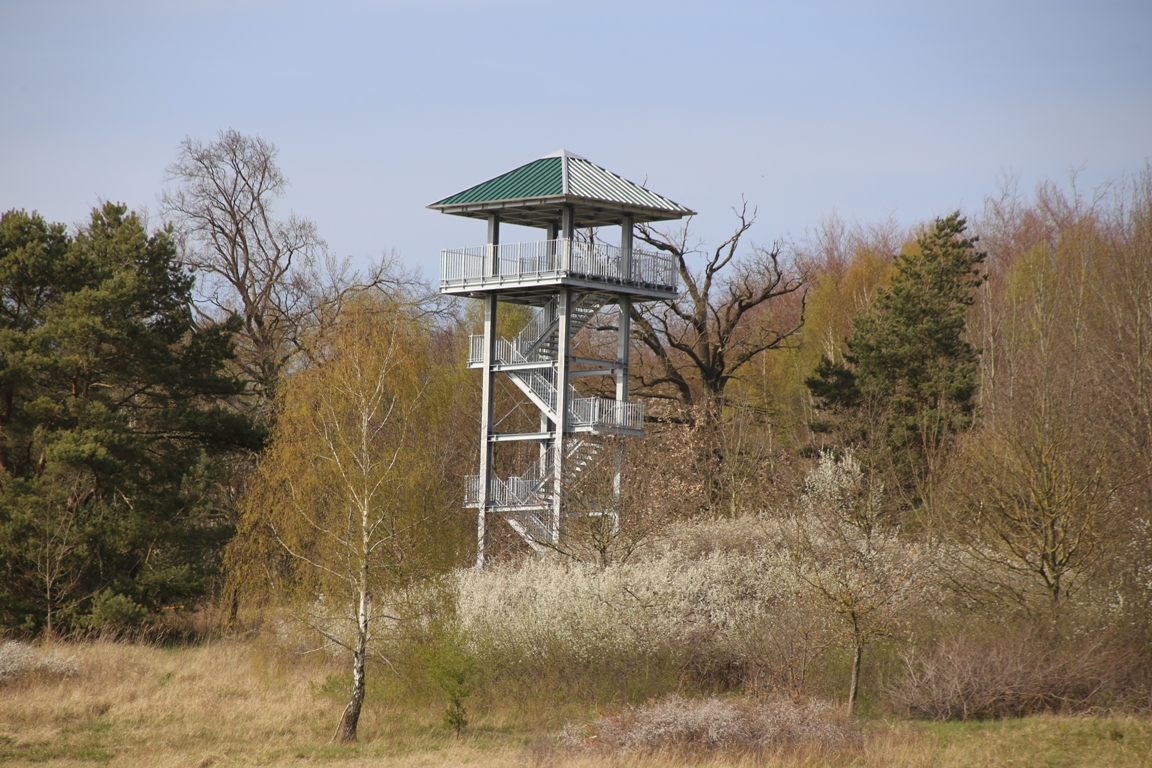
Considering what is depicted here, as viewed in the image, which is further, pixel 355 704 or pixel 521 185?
pixel 521 185

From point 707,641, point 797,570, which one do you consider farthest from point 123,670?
point 797,570

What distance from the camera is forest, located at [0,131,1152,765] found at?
20438mm

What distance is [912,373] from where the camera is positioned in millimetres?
35781

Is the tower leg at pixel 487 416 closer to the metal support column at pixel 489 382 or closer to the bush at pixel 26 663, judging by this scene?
the metal support column at pixel 489 382

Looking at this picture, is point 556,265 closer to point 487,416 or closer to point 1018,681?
point 487,416

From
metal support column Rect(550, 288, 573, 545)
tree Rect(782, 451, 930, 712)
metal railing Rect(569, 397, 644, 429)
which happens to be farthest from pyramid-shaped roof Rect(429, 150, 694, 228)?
tree Rect(782, 451, 930, 712)

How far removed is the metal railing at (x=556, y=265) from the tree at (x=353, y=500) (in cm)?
1107

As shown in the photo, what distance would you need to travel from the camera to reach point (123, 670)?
25.5 metres

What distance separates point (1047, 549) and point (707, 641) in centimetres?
647

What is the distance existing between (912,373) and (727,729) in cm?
2018

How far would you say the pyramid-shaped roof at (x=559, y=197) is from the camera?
32531 millimetres

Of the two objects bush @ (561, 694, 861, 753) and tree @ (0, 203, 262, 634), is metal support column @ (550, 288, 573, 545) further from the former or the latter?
bush @ (561, 694, 861, 753)

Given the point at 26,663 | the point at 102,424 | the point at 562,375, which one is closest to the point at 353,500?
the point at 26,663

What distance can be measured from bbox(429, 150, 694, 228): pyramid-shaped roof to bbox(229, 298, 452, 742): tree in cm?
1183
